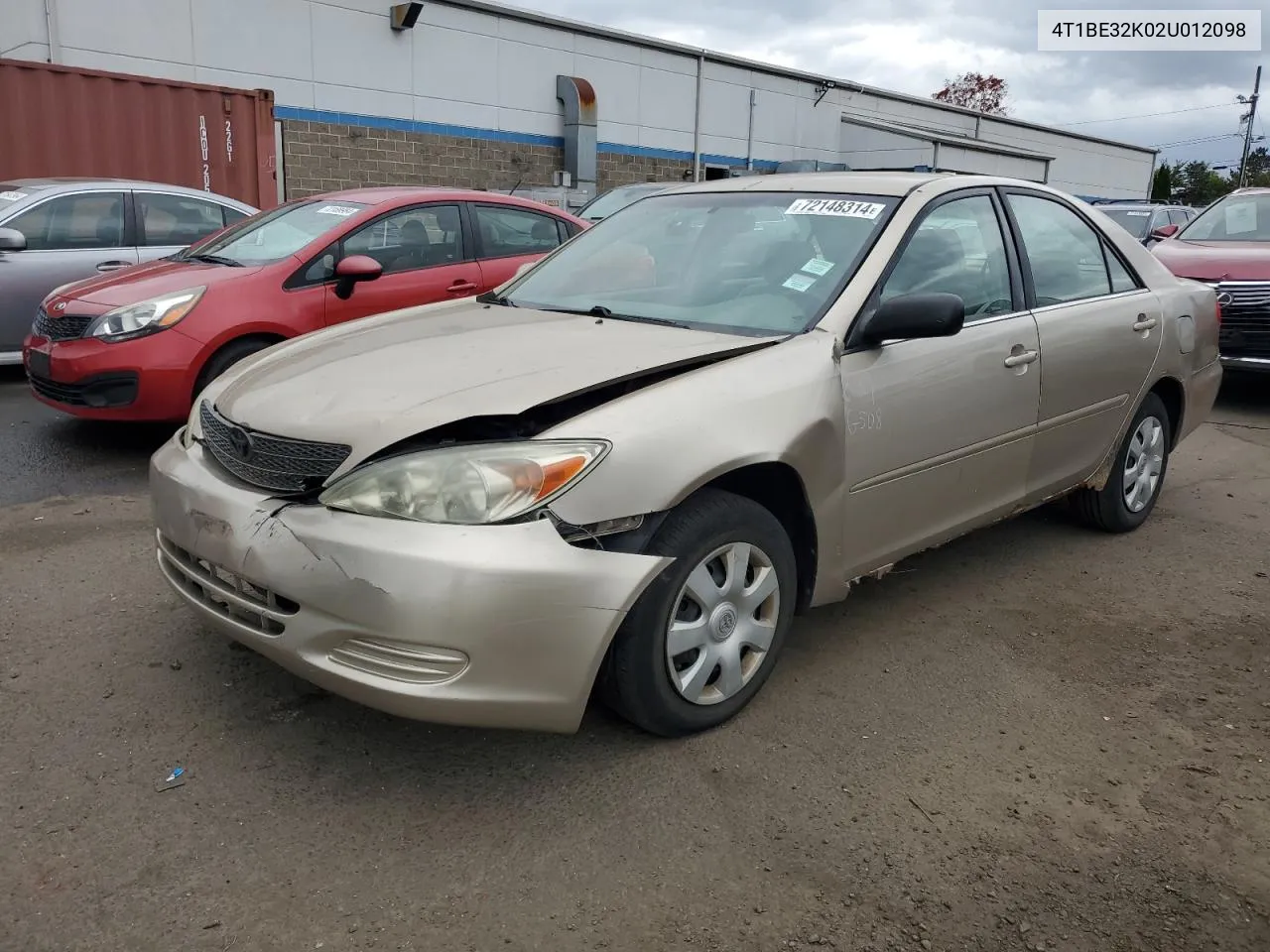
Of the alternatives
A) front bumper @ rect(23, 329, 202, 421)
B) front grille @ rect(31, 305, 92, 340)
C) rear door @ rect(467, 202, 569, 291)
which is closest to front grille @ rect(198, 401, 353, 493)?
front bumper @ rect(23, 329, 202, 421)

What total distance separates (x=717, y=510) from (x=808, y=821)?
0.83m

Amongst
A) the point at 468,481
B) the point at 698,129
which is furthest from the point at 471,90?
the point at 468,481

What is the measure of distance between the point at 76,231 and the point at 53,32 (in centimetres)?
847

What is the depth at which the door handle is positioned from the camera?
12.4 feet

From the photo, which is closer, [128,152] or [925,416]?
[925,416]

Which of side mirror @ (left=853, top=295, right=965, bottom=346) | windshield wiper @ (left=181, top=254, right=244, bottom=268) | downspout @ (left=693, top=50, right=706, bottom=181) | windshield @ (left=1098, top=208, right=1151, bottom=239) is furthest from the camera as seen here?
downspout @ (left=693, top=50, right=706, bottom=181)

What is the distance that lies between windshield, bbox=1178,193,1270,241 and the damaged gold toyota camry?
574 cm

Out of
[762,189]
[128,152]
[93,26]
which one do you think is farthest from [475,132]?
[762,189]

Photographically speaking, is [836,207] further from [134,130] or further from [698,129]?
[698,129]

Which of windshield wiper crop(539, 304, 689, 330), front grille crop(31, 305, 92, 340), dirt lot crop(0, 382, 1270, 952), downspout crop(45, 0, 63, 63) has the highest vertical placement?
downspout crop(45, 0, 63, 63)

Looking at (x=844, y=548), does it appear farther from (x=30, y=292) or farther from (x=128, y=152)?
(x=128, y=152)

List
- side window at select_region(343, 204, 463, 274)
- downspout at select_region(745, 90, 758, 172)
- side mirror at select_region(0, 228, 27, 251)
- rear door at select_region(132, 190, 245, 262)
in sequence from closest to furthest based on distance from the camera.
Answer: side window at select_region(343, 204, 463, 274), side mirror at select_region(0, 228, 27, 251), rear door at select_region(132, 190, 245, 262), downspout at select_region(745, 90, 758, 172)

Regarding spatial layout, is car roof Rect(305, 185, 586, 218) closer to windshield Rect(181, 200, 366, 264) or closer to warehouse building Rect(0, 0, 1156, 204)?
windshield Rect(181, 200, 366, 264)

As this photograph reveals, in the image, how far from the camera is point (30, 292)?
7375 millimetres
